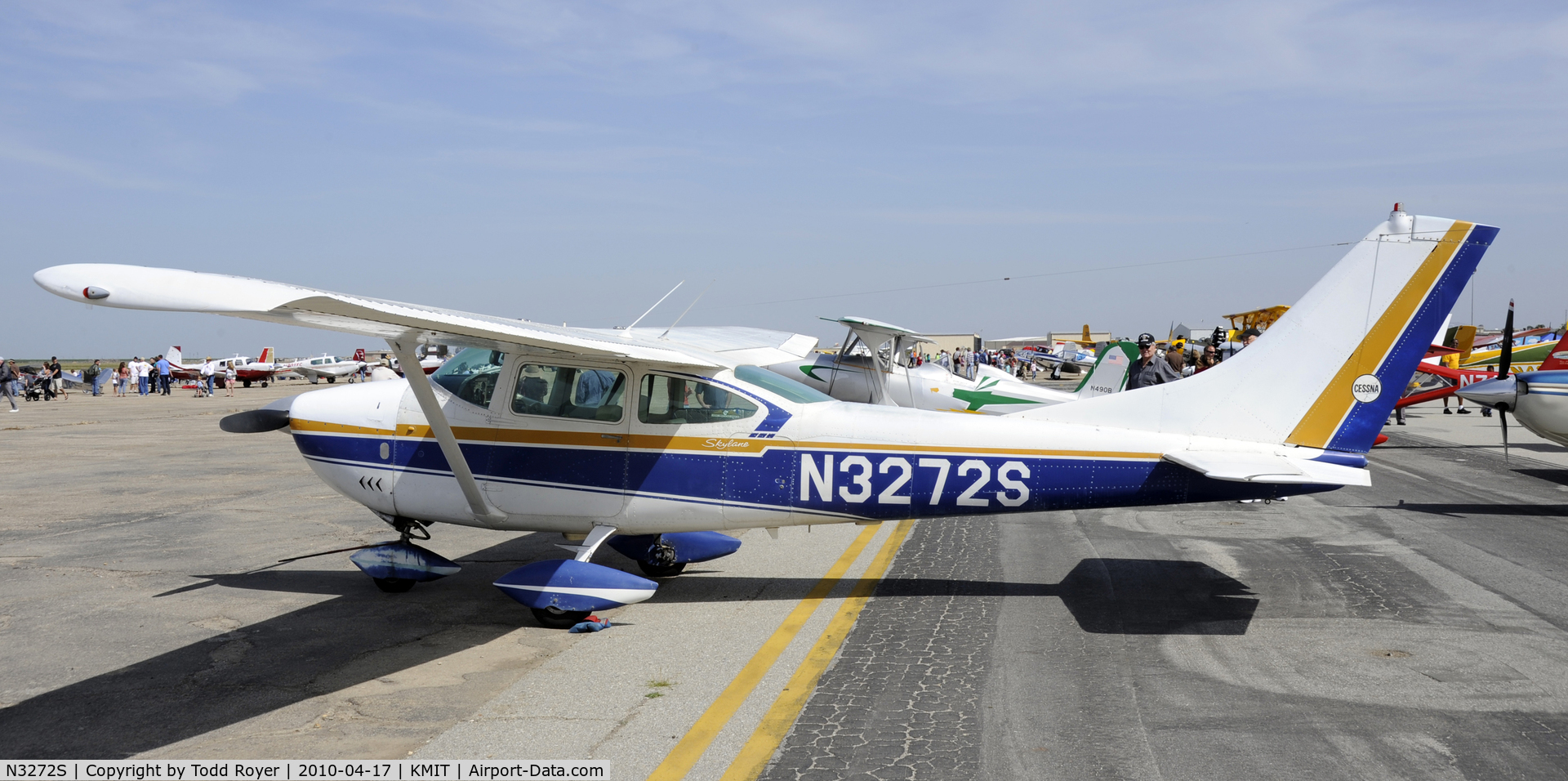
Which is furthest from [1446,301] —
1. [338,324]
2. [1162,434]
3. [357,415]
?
[357,415]

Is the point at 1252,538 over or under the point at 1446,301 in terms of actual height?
under

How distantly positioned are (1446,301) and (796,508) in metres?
4.58

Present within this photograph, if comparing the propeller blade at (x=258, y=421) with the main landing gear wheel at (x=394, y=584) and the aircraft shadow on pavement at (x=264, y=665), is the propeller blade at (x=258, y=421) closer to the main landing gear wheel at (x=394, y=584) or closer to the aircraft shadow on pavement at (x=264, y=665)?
the aircraft shadow on pavement at (x=264, y=665)

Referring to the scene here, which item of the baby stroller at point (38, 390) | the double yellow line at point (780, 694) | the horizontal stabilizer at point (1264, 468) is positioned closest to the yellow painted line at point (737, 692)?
the double yellow line at point (780, 694)

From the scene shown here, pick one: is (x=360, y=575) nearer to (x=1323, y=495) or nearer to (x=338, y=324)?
(x=338, y=324)

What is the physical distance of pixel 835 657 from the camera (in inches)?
221

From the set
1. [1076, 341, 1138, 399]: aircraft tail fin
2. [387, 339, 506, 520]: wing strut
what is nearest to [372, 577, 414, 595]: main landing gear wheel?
[387, 339, 506, 520]: wing strut

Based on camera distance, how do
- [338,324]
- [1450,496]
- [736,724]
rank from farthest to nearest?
[1450,496] → [338,324] → [736,724]

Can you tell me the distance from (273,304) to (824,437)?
368 cm

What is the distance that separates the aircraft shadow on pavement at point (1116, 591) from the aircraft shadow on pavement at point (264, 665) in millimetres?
1572

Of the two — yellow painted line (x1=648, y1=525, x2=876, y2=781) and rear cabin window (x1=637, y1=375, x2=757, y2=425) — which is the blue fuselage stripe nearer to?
rear cabin window (x1=637, y1=375, x2=757, y2=425)

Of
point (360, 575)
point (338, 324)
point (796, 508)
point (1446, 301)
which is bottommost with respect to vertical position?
point (360, 575)

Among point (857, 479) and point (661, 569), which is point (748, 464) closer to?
point (857, 479)

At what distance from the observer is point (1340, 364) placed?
267 inches
